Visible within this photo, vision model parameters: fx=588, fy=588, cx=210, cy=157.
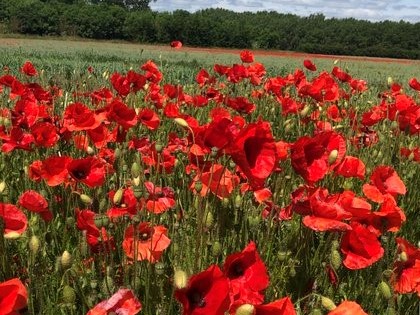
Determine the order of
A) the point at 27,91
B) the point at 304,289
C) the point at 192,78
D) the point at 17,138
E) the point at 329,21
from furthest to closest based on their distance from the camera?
1. the point at 329,21
2. the point at 192,78
3. the point at 27,91
4. the point at 17,138
5. the point at 304,289

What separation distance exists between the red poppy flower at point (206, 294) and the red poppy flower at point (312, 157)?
2.03ft

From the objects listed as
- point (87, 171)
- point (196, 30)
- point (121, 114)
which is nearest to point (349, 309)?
point (87, 171)

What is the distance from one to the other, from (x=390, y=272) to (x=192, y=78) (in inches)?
374

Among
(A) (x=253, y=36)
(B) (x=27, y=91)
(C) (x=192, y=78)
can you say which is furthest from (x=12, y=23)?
(B) (x=27, y=91)

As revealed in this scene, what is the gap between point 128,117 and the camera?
7.65 ft

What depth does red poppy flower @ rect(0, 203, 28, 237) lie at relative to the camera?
1.46 meters

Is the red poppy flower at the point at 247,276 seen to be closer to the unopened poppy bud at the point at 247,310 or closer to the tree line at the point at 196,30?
the unopened poppy bud at the point at 247,310

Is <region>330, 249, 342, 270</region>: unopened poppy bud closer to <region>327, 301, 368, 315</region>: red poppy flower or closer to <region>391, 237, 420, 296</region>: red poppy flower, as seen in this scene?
<region>391, 237, 420, 296</region>: red poppy flower

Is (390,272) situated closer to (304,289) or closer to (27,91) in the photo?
(304,289)

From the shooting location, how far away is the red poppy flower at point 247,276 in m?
1.13

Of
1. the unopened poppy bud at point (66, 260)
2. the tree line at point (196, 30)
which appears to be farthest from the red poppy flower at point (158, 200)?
the tree line at point (196, 30)

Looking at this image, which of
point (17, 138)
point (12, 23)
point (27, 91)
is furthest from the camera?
point (12, 23)

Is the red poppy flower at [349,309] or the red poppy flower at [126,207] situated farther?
the red poppy flower at [126,207]

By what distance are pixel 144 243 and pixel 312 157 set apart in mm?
493
